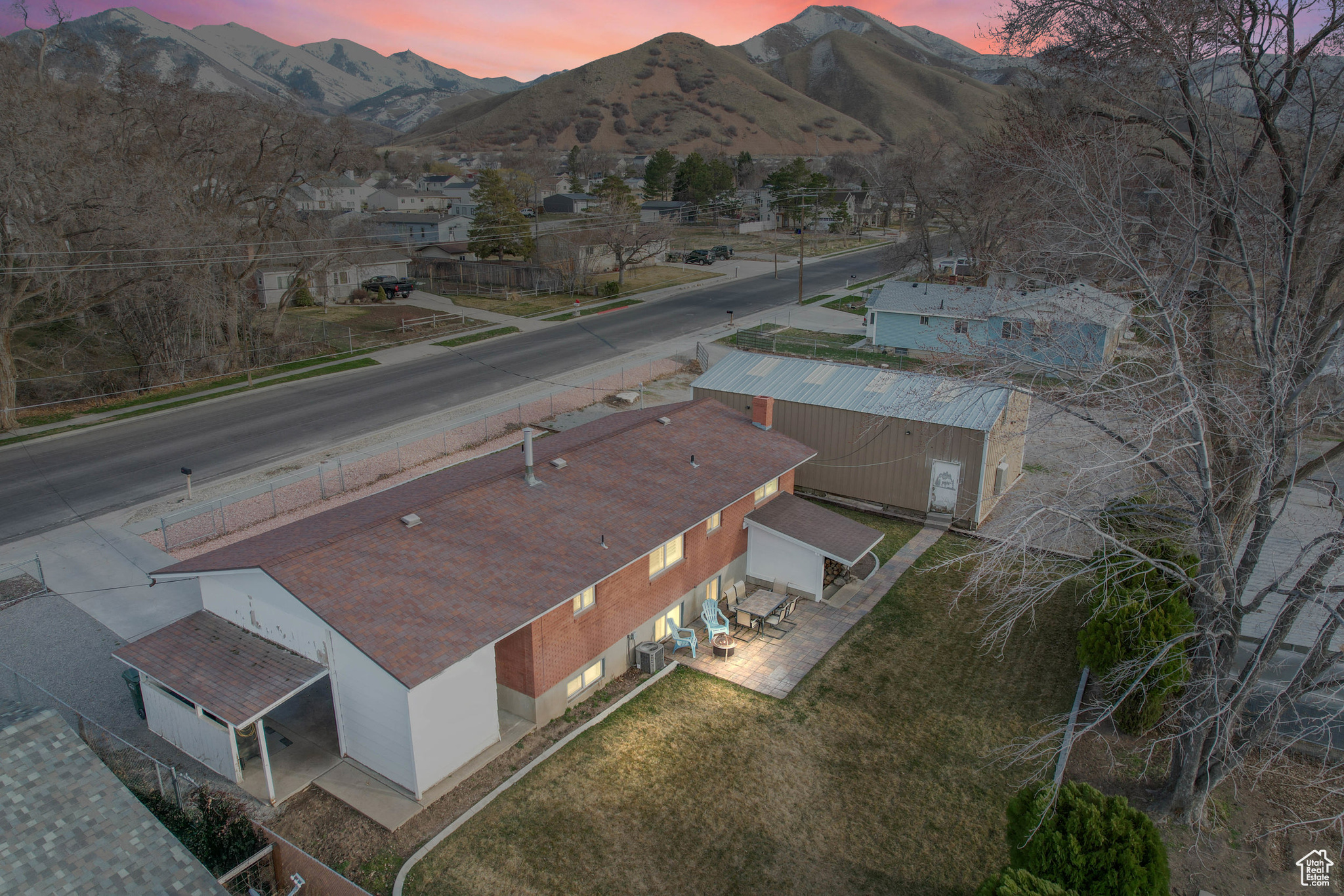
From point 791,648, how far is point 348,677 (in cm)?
921

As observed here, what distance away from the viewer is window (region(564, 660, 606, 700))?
50.5 ft

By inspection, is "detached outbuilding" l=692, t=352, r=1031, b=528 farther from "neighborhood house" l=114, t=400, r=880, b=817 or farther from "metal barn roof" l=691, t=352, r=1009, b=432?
"neighborhood house" l=114, t=400, r=880, b=817

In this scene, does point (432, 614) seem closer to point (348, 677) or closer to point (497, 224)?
point (348, 677)

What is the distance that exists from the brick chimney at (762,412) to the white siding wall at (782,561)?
3.97 m

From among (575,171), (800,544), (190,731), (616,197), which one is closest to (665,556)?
(800,544)

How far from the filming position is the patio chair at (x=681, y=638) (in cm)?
1734

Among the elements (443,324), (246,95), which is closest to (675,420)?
(443,324)

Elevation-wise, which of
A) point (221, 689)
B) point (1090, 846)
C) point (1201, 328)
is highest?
point (1201, 328)

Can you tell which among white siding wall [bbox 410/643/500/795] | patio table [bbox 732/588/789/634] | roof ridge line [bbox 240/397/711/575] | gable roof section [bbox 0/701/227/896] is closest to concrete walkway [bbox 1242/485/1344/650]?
patio table [bbox 732/588/789/634]

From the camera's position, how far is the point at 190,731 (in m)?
13.7

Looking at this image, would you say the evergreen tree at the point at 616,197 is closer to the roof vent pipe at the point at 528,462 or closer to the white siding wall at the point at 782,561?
the white siding wall at the point at 782,561

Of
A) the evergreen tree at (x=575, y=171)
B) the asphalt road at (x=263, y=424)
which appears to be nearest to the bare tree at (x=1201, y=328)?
the asphalt road at (x=263, y=424)

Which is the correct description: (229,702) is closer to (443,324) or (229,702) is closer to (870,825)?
(870,825)

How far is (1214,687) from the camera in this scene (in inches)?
432
